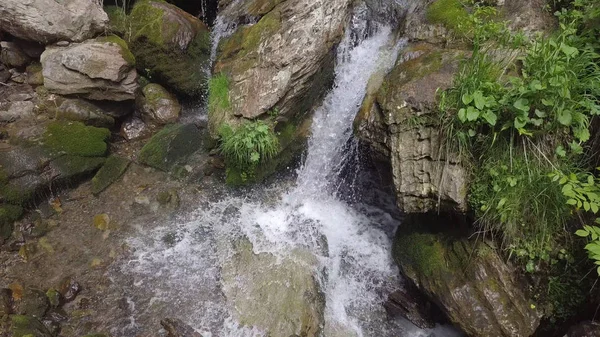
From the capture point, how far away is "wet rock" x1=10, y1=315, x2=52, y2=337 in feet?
13.2

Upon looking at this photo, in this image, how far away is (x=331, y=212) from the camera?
5988 millimetres

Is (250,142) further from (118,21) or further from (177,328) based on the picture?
(118,21)

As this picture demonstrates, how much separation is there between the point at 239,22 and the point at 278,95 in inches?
92.5

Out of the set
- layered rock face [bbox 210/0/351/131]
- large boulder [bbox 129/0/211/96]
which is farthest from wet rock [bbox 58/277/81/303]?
large boulder [bbox 129/0/211/96]

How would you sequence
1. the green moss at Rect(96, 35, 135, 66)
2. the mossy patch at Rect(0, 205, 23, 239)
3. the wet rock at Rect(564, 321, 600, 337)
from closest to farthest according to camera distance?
the wet rock at Rect(564, 321, 600, 337)
the mossy patch at Rect(0, 205, 23, 239)
the green moss at Rect(96, 35, 135, 66)

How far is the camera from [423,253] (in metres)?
4.48

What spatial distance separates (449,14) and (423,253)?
10.6 feet

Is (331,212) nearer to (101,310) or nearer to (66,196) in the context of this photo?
(101,310)

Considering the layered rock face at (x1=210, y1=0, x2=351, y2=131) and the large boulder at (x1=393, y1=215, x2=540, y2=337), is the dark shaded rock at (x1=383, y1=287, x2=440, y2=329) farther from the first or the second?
the layered rock face at (x1=210, y1=0, x2=351, y2=131)

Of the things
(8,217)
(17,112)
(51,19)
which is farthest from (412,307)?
(51,19)

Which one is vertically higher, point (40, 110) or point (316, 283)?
point (40, 110)

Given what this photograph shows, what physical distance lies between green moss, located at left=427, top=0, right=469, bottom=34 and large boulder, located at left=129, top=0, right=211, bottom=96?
440 cm

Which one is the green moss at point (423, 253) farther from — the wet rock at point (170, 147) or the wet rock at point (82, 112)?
the wet rock at point (82, 112)

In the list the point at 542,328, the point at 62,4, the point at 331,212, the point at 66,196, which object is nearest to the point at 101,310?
the point at 66,196
